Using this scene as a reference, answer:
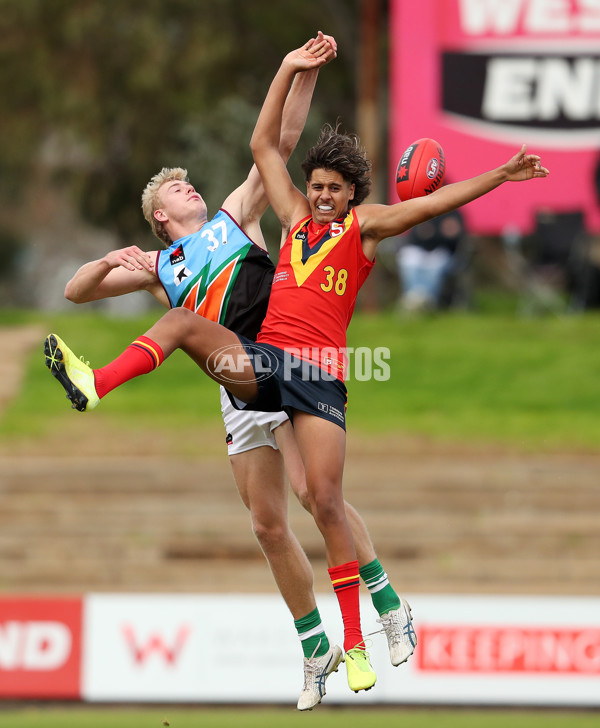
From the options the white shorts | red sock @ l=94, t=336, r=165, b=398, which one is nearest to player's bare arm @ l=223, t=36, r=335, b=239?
the white shorts

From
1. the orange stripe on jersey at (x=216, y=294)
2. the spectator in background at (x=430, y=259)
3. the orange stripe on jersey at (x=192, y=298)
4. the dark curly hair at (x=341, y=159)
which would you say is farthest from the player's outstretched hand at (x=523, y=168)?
the spectator in background at (x=430, y=259)

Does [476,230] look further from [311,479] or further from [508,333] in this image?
[311,479]

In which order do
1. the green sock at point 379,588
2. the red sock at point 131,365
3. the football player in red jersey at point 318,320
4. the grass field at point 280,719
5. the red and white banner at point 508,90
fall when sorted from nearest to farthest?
the red sock at point 131,365 → the football player in red jersey at point 318,320 → the green sock at point 379,588 → the grass field at point 280,719 → the red and white banner at point 508,90

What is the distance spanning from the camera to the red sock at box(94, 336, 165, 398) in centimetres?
612

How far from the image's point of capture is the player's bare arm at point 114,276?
21.5ft

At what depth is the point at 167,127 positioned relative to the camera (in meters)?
27.5

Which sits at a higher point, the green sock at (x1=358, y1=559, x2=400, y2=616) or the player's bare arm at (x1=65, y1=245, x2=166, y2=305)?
the player's bare arm at (x1=65, y1=245, x2=166, y2=305)

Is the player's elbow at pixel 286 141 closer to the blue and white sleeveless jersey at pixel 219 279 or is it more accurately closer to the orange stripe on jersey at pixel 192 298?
the blue and white sleeveless jersey at pixel 219 279

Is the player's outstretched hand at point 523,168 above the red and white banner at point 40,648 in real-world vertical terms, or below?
above

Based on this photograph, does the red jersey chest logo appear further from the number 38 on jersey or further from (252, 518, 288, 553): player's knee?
(252, 518, 288, 553): player's knee

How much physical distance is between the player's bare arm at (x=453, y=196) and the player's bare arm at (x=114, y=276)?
1275 millimetres

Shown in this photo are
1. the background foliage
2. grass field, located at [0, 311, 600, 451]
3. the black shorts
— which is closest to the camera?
the black shorts

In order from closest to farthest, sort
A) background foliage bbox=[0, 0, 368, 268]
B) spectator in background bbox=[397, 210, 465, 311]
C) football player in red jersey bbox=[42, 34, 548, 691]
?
football player in red jersey bbox=[42, 34, 548, 691] → spectator in background bbox=[397, 210, 465, 311] → background foliage bbox=[0, 0, 368, 268]

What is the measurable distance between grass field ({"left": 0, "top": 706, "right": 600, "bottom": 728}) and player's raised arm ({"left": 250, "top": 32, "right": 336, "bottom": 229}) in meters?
10.3
